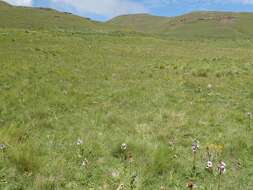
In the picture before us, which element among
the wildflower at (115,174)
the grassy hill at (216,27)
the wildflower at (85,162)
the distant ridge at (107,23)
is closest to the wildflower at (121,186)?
the wildflower at (115,174)

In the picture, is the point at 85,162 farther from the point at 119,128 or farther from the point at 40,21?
the point at 40,21

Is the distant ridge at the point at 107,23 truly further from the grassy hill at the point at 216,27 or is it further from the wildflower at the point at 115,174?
the wildflower at the point at 115,174

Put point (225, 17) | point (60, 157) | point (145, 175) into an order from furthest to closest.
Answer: point (225, 17) → point (60, 157) → point (145, 175)

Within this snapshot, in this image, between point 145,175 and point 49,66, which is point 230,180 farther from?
point 49,66

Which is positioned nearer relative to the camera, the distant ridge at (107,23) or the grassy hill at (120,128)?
the grassy hill at (120,128)

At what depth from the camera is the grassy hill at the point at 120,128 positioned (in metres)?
6.95

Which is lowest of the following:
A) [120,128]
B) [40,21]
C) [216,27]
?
[120,128]

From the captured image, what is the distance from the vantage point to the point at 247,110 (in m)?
12.6

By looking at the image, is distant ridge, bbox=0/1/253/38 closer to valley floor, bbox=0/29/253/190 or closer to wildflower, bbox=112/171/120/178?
valley floor, bbox=0/29/253/190

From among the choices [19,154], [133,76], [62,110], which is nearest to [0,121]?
[62,110]

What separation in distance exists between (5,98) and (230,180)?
300 inches

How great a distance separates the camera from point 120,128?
33.1 ft

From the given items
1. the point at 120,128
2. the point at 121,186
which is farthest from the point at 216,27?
the point at 121,186

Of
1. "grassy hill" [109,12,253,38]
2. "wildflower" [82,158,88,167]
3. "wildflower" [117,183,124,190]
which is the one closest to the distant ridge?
"grassy hill" [109,12,253,38]
